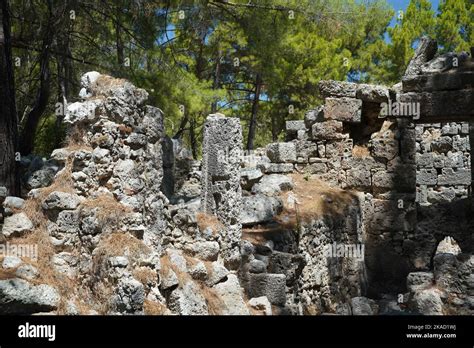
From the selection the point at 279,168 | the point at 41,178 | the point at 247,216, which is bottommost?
the point at 247,216

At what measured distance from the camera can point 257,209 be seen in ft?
34.7

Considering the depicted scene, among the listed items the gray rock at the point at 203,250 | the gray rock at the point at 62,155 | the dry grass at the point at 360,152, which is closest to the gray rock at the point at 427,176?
the dry grass at the point at 360,152

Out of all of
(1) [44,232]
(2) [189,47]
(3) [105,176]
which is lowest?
(1) [44,232]

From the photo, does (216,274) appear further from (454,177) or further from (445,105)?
(454,177)

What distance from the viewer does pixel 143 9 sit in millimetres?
12336

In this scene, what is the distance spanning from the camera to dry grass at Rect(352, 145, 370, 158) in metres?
13.4

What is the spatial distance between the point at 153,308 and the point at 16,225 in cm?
161

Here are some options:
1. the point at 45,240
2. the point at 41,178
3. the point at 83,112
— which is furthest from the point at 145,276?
the point at 41,178

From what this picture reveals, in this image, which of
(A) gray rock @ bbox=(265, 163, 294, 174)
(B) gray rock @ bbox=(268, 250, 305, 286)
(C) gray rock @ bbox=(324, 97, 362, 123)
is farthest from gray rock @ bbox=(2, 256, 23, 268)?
(C) gray rock @ bbox=(324, 97, 362, 123)

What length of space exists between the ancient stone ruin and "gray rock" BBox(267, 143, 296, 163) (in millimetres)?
37

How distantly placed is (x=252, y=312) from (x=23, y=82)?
340 inches

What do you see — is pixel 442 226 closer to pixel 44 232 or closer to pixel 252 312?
pixel 252 312

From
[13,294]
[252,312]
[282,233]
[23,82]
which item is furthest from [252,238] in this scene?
[23,82]
